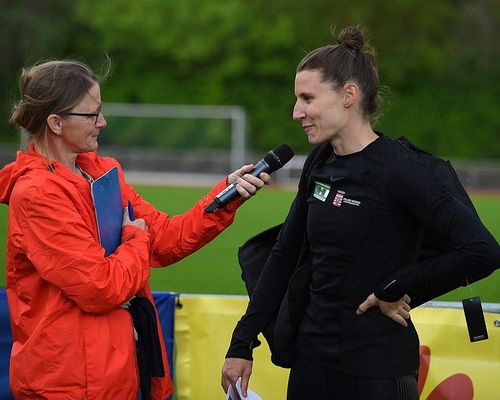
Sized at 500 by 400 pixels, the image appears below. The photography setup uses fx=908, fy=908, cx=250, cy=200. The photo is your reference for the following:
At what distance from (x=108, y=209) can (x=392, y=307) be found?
1.06 metres

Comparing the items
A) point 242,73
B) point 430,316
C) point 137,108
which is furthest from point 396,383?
point 242,73

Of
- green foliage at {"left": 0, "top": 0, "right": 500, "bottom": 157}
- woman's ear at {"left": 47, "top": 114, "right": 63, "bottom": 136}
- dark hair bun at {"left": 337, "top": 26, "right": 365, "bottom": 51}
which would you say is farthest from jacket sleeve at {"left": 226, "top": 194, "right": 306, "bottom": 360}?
green foliage at {"left": 0, "top": 0, "right": 500, "bottom": 157}

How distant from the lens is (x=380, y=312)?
9.63ft

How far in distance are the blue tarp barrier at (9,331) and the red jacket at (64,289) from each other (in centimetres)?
112

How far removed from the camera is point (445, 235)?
2791 mm

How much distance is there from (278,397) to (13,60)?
31528 mm

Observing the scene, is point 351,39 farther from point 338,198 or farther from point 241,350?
point 241,350

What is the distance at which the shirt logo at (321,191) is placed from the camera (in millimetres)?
3019

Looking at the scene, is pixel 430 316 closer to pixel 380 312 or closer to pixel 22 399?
pixel 380 312

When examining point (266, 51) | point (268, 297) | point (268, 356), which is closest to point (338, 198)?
point (268, 297)

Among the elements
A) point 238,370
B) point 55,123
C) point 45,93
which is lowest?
point 238,370

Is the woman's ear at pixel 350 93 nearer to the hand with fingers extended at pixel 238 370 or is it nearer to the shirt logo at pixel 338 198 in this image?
the shirt logo at pixel 338 198

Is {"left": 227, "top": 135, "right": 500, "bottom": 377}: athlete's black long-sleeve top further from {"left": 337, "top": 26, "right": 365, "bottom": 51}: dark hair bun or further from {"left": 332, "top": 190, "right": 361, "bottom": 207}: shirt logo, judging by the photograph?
{"left": 337, "top": 26, "right": 365, "bottom": 51}: dark hair bun

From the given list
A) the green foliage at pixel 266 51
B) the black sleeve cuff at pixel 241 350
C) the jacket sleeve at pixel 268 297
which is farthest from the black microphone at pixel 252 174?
the green foliage at pixel 266 51
